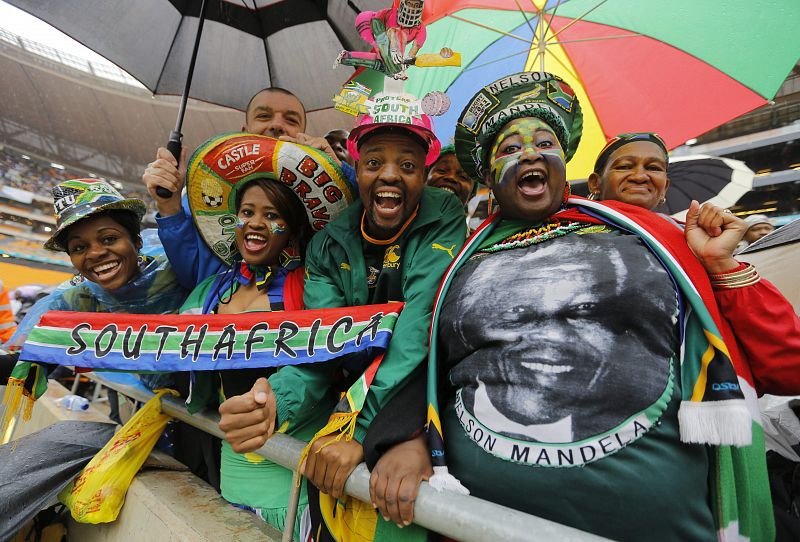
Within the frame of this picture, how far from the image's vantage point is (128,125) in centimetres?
2644

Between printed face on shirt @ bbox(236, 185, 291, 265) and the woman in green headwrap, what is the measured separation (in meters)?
1.00

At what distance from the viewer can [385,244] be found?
1.86 meters

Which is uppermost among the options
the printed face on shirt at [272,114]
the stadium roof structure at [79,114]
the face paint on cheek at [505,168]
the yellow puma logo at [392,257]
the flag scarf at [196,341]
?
the stadium roof structure at [79,114]

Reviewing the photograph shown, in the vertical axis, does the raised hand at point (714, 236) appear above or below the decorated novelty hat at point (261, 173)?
below

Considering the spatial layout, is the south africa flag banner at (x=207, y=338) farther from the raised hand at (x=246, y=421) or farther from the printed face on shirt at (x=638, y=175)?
the printed face on shirt at (x=638, y=175)

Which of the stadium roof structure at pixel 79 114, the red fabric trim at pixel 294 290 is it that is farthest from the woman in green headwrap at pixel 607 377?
the stadium roof structure at pixel 79 114

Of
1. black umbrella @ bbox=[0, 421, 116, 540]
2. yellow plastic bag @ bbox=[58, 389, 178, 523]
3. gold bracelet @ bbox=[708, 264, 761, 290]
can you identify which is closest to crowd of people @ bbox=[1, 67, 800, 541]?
gold bracelet @ bbox=[708, 264, 761, 290]

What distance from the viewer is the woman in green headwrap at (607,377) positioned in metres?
1.02

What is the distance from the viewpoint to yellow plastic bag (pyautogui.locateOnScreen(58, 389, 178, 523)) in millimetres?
1997

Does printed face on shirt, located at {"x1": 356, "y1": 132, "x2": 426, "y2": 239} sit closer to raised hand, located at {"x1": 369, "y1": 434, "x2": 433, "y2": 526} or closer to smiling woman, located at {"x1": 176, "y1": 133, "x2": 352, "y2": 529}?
smiling woman, located at {"x1": 176, "y1": 133, "x2": 352, "y2": 529}

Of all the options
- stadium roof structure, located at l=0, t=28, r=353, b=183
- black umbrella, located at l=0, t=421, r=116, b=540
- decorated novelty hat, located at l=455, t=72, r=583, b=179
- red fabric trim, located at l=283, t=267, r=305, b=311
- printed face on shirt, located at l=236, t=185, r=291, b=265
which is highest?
stadium roof structure, located at l=0, t=28, r=353, b=183

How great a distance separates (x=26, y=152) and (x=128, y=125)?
6.38m

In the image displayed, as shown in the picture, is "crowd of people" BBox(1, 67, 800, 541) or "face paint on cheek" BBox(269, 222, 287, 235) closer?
"crowd of people" BBox(1, 67, 800, 541)

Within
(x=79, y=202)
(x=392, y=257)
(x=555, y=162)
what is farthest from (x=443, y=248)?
(x=79, y=202)
